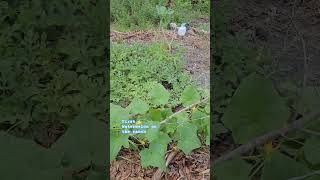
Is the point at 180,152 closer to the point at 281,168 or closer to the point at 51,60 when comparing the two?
the point at 51,60

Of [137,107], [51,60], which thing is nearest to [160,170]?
[137,107]

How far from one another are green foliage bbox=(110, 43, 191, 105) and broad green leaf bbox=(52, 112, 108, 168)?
0.66 meters

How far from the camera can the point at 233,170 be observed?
1.69 feet

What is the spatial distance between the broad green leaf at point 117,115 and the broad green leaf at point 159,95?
66 mm

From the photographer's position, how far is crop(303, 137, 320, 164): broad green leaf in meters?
0.50

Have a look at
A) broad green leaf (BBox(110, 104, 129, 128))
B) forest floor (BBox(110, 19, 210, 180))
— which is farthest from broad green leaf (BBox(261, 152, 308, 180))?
forest floor (BBox(110, 19, 210, 180))

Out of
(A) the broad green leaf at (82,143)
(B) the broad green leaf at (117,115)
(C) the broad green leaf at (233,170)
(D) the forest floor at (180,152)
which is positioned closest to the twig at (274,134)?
(C) the broad green leaf at (233,170)

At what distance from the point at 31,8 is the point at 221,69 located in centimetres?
68

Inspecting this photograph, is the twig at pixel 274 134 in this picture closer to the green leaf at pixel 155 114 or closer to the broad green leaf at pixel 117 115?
the broad green leaf at pixel 117 115

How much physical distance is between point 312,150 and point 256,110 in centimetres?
6

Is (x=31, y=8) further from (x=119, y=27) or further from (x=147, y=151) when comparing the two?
(x=147, y=151)

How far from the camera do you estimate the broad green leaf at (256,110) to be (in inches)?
20.0

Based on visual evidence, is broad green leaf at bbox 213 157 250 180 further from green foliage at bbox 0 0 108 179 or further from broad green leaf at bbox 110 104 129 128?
green foliage at bbox 0 0 108 179

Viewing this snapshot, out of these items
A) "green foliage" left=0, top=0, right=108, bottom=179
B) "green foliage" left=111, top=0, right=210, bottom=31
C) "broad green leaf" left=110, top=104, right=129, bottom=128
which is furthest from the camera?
"green foliage" left=0, top=0, right=108, bottom=179
